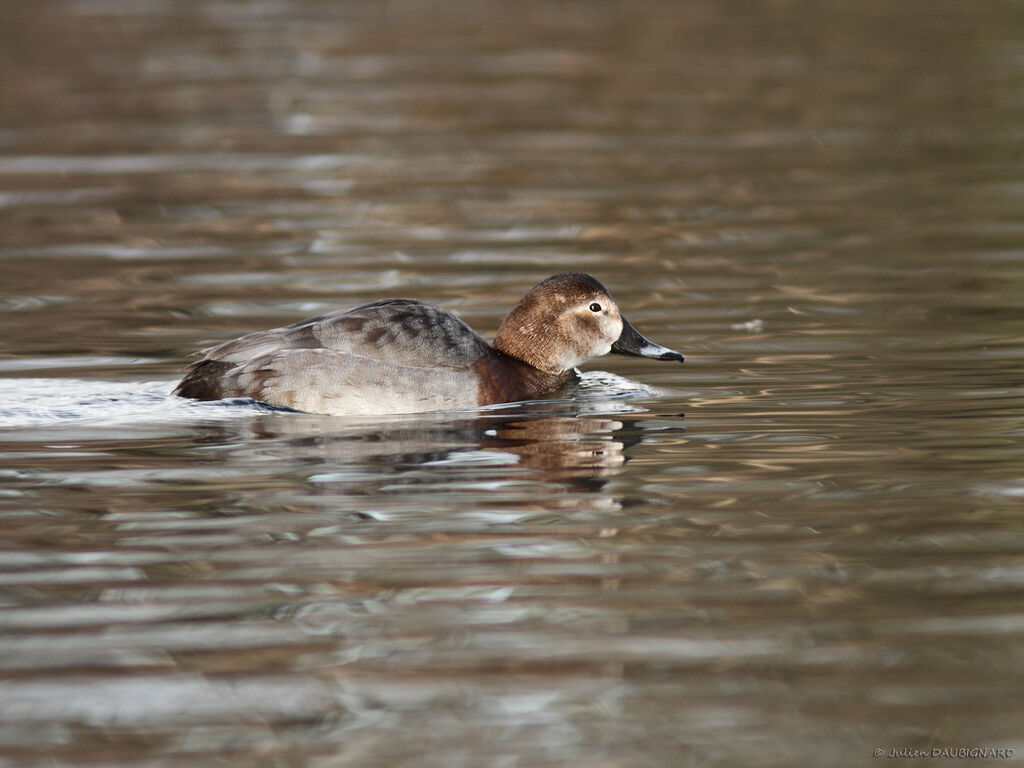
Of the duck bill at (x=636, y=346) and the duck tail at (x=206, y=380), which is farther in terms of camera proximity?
the duck bill at (x=636, y=346)

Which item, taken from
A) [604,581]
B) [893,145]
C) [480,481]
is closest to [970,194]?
[893,145]

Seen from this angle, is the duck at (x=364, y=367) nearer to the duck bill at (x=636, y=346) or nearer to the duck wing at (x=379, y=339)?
the duck wing at (x=379, y=339)

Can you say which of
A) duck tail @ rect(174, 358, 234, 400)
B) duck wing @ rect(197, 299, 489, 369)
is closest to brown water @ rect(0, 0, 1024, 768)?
duck tail @ rect(174, 358, 234, 400)

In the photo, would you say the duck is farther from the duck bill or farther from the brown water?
the duck bill

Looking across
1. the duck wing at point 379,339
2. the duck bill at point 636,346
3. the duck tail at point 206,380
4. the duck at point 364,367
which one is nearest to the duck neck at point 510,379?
the duck at point 364,367

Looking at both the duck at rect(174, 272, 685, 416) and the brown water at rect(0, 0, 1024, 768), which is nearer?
the brown water at rect(0, 0, 1024, 768)

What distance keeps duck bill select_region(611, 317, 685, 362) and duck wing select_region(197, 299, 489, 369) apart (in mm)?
909

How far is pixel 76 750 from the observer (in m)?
4.17

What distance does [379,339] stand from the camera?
7.94m

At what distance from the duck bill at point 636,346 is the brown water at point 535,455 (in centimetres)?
19

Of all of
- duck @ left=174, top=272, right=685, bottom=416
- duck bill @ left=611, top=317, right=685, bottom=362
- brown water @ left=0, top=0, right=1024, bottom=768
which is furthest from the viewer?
duck bill @ left=611, top=317, right=685, bottom=362

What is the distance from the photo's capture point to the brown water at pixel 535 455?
14.4 feet

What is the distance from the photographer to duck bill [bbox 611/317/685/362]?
8.61m

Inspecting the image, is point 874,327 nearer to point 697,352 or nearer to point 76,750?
point 697,352
